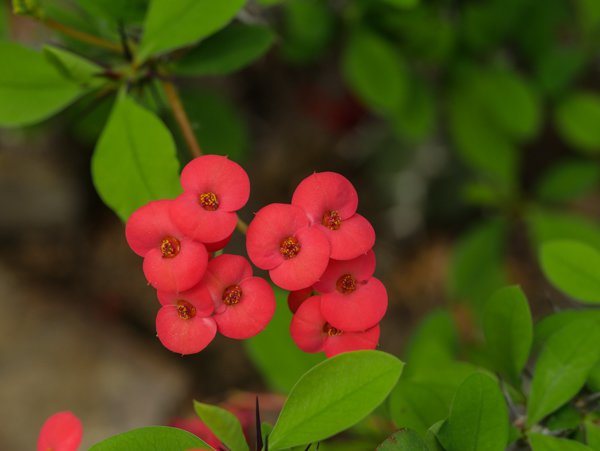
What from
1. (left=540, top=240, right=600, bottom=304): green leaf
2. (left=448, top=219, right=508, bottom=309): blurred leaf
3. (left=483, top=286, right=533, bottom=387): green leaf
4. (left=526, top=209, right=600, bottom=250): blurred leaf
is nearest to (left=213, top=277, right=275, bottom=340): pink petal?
(left=483, top=286, right=533, bottom=387): green leaf

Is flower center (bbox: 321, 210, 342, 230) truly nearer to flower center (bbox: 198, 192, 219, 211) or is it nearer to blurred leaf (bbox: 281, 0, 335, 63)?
flower center (bbox: 198, 192, 219, 211)

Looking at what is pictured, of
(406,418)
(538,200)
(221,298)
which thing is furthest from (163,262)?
(538,200)

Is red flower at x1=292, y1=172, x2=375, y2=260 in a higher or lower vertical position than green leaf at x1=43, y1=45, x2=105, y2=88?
lower

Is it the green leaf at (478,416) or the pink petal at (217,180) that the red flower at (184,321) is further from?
the green leaf at (478,416)

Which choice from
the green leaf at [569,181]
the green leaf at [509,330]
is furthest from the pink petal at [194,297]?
the green leaf at [569,181]

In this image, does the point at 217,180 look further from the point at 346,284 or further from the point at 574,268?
the point at 574,268

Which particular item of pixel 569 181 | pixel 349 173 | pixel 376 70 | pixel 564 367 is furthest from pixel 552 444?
pixel 349 173

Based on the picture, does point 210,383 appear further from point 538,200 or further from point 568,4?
point 568,4
